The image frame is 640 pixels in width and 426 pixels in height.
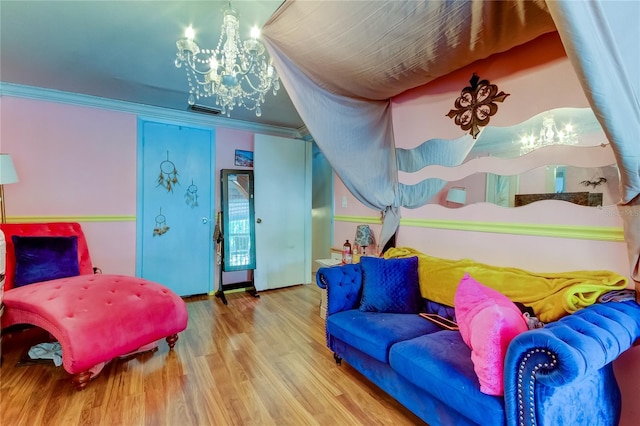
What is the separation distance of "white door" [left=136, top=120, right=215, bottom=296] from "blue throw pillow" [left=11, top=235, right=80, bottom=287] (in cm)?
88

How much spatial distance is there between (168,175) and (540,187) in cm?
362

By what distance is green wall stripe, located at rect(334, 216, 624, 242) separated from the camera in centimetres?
149

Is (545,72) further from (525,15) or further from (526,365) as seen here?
(526,365)

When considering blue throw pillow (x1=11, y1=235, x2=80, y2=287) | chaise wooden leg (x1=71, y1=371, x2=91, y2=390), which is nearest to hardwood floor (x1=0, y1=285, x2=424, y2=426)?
chaise wooden leg (x1=71, y1=371, x2=91, y2=390)

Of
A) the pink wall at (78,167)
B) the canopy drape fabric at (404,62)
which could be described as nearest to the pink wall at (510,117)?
the canopy drape fabric at (404,62)

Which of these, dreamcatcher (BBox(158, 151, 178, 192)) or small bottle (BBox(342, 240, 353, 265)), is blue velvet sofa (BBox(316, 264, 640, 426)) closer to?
small bottle (BBox(342, 240, 353, 265))

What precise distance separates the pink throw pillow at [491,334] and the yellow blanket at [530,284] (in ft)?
0.85

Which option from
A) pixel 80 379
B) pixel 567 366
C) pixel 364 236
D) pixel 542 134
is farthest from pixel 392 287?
pixel 80 379

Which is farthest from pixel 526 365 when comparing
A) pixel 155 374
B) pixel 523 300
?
pixel 155 374

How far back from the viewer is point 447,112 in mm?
→ 2182

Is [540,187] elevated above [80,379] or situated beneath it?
elevated above

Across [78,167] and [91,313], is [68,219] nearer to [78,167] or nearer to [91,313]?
[78,167]

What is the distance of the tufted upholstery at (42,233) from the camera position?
2408mm

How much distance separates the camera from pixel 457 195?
2.16m
